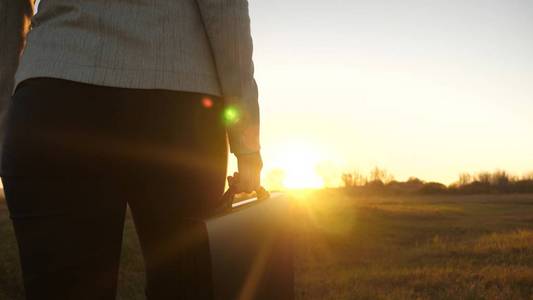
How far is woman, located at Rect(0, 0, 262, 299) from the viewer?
101 centimetres

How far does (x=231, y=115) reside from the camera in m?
1.24

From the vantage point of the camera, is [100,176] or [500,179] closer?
[100,176]

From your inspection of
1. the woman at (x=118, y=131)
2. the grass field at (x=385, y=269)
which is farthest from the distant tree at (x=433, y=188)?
the woman at (x=118, y=131)

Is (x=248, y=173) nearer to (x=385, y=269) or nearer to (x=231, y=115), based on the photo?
(x=231, y=115)

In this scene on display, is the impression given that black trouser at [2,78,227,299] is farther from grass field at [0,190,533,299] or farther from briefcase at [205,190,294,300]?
grass field at [0,190,533,299]

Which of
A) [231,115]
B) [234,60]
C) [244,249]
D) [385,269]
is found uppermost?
[234,60]

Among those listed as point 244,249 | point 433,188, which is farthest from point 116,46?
point 433,188

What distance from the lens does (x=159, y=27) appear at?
1157mm

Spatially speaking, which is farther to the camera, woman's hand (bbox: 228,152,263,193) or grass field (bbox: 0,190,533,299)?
grass field (bbox: 0,190,533,299)

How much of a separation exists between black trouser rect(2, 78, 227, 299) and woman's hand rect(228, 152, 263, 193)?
0.05 metres

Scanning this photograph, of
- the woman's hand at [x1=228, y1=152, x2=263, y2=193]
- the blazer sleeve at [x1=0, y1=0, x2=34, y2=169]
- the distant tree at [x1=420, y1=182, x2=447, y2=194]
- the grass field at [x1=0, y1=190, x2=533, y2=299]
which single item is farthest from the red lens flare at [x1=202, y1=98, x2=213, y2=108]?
the distant tree at [x1=420, y1=182, x2=447, y2=194]

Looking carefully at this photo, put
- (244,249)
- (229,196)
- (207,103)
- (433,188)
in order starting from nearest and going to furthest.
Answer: (244,249)
(229,196)
(207,103)
(433,188)

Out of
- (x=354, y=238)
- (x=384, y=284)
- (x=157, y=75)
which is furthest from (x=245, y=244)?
(x=354, y=238)

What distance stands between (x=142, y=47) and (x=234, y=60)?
0.23 meters
